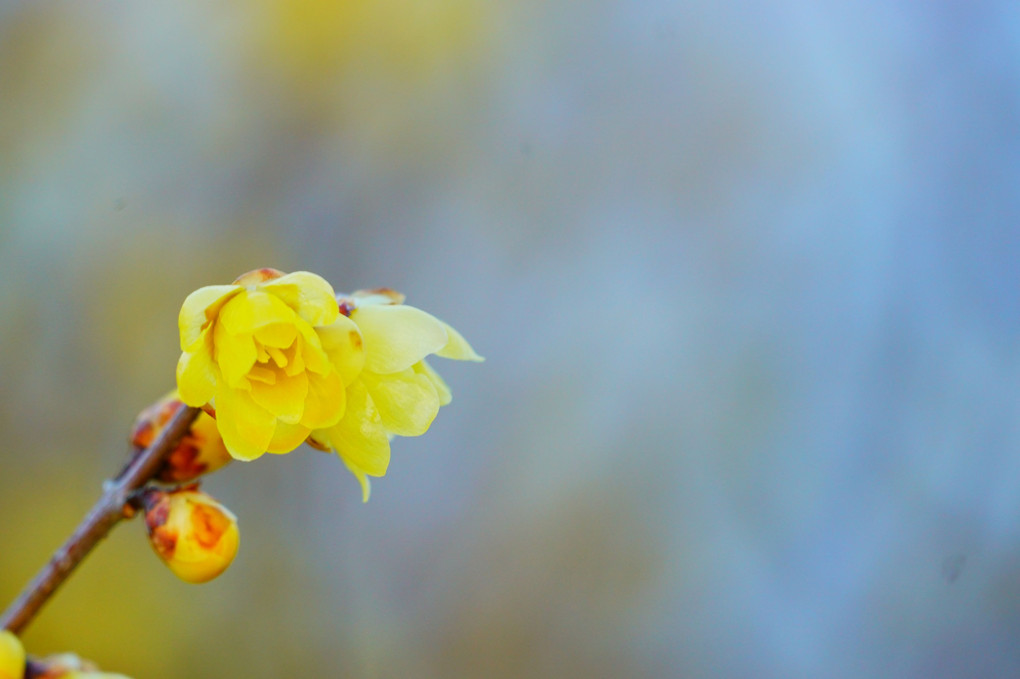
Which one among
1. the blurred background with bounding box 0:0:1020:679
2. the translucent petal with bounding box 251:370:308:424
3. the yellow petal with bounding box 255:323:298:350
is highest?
the blurred background with bounding box 0:0:1020:679

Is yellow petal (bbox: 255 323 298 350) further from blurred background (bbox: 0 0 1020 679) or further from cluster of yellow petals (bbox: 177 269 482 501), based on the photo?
blurred background (bbox: 0 0 1020 679)

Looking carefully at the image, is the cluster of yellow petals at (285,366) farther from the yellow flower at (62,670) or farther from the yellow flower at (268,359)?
the yellow flower at (62,670)

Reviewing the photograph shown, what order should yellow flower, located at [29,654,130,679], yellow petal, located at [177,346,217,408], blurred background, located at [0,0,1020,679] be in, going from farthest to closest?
1. blurred background, located at [0,0,1020,679]
2. yellow flower, located at [29,654,130,679]
3. yellow petal, located at [177,346,217,408]

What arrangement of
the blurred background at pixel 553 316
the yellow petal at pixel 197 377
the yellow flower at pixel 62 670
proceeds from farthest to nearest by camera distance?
1. the blurred background at pixel 553 316
2. the yellow flower at pixel 62 670
3. the yellow petal at pixel 197 377

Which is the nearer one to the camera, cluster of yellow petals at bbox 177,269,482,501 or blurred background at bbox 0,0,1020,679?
cluster of yellow petals at bbox 177,269,482,501

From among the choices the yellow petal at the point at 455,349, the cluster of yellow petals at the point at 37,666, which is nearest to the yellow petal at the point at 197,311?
the yellow petal at the point at 455,349

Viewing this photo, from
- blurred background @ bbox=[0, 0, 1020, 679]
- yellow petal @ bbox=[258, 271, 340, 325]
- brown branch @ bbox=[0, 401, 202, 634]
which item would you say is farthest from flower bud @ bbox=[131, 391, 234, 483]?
blurred background @ bbox=[0, 0, 1020, 679]

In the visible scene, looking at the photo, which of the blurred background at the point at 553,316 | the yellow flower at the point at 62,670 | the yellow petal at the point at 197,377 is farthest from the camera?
the blurred background at the point at 553,316
